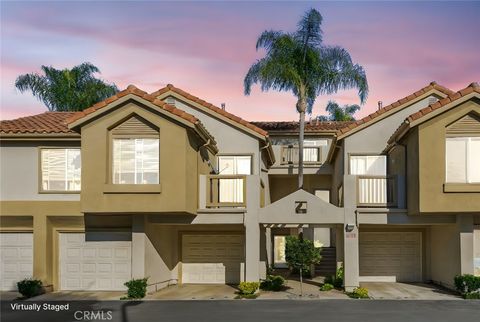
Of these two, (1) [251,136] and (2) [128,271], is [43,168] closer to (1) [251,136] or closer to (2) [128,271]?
(2) [128,271]

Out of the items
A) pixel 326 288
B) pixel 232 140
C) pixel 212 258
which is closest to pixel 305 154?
pixel 232 140

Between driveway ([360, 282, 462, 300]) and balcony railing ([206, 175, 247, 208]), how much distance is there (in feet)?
20.0

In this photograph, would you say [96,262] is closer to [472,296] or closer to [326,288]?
[326,288]

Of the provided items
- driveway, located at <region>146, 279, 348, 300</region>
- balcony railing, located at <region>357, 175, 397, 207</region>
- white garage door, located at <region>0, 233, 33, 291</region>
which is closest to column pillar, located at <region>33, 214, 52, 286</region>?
white garage door, located at <region>0, 233, 33, 291</region>

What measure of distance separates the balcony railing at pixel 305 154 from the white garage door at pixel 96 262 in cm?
Answer: 1306

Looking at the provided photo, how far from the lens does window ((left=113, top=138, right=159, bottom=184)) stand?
20531mm

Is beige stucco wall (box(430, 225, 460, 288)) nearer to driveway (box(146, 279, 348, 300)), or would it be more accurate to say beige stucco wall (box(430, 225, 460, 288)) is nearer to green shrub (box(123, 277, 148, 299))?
driveway (box(146, 279, 348, 300))

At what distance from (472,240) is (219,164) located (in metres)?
10.7

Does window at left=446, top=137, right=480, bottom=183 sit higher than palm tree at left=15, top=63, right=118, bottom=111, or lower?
lower

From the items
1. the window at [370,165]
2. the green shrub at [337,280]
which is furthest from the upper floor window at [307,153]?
the green shrub at [337,280]

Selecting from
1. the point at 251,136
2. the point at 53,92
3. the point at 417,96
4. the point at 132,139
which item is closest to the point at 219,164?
the point at 251,136

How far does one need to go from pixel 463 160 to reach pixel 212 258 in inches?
435

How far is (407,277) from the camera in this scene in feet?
83.8

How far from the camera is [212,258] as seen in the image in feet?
83.3
